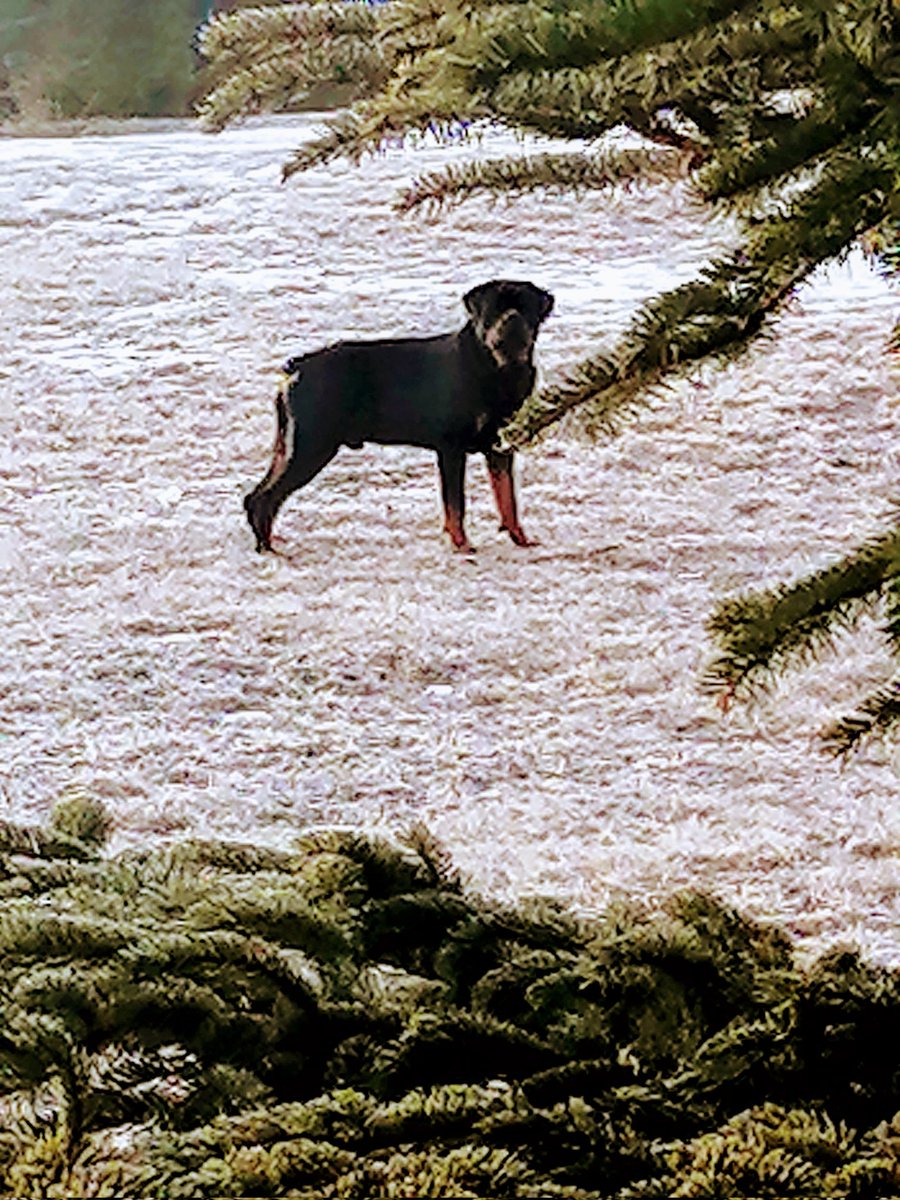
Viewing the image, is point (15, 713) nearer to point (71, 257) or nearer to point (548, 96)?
point (71, 257)

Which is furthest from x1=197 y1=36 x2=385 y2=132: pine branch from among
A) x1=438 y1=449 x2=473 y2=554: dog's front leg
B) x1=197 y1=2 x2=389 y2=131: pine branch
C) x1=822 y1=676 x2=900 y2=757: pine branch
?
x1=438 y1=449 x2=473 y2=554: dog's front leg

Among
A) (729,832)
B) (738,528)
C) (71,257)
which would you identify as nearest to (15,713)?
(729,832)

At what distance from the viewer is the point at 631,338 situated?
36 centimetres

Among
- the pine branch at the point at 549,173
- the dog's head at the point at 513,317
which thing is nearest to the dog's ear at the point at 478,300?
the dog's head at the point at 513,317

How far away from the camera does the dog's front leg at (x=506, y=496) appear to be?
156cm

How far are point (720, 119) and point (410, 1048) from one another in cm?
25

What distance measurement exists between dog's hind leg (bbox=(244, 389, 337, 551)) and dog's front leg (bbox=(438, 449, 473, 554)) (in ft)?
0.38

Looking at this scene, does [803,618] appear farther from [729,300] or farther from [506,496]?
[506,496]

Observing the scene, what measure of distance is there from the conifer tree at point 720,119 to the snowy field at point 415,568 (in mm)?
663

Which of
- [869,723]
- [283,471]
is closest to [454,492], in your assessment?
[283,471]

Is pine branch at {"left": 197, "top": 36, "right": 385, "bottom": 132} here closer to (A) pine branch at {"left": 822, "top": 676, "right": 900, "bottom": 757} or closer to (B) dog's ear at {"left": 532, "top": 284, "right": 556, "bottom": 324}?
(A) pine branch at {"left": 822, "top": 676, "right": 900, "bottom": 757}

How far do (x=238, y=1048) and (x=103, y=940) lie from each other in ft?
0.14

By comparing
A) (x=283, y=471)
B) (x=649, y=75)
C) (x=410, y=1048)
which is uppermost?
(x=649, y=75)

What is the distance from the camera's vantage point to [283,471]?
1.58 metres
